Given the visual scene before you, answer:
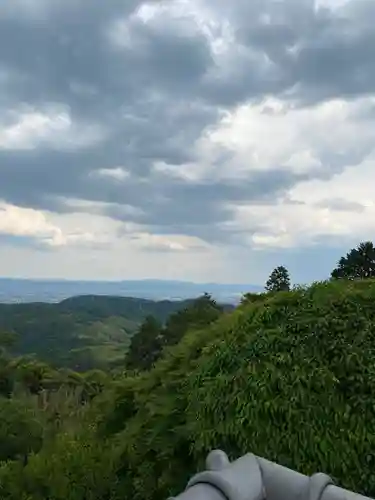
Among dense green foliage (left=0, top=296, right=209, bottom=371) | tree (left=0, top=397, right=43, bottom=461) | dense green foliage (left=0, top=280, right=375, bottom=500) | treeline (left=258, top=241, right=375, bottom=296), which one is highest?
treeline (left=258, top=241, right=375, bottom=296)

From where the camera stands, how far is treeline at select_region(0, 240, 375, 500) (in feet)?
10.6

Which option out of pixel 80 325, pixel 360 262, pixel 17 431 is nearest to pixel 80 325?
pixel 80 325

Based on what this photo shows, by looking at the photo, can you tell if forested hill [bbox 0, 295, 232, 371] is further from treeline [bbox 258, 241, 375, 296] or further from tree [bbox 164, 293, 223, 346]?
treeline [bbox 258, 241, 375, 296]

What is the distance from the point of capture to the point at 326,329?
11.6ft

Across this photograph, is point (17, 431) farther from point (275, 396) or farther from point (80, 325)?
point (80, 325)

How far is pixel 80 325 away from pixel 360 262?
221ft

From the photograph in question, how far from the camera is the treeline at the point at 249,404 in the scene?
3.23 metres

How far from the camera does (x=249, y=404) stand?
3275 millimetres

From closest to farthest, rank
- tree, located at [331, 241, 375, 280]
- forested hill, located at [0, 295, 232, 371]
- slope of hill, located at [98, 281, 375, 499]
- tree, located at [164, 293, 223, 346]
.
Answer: slope of hill, located at [98, 281, 375, 499]
tree, located at [164, 293, 223, 346]
tree, located at [331, 241, 375, 280]
forested hill, located at [0, 295, 232, 371]

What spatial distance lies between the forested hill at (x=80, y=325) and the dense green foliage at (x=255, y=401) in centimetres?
4088

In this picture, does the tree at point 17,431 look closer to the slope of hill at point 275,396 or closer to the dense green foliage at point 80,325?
the slope of hill at point 275,396

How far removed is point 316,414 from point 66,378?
13781mm

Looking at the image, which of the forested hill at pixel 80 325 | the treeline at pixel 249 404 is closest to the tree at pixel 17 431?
the treeline at pixel 249 404

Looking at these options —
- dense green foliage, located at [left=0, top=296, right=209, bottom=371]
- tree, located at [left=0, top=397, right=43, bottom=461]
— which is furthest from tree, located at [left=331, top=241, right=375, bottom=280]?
dense green foliage, located at [left=0, top=296, right=209, bottom=371]
